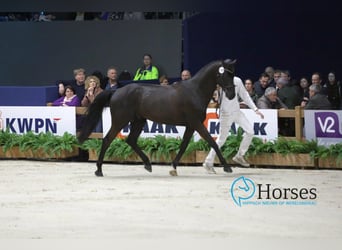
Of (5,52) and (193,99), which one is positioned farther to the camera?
(5,52)

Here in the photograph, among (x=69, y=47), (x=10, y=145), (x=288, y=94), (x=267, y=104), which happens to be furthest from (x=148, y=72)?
(x=267, y=104)

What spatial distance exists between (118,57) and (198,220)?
11761mm

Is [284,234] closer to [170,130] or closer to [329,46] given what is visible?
[170,130]

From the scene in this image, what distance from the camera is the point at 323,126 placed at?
53.6 feet

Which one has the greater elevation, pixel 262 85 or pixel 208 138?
pixel 262 85

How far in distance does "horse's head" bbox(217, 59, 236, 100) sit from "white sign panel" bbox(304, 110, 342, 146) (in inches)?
76.0

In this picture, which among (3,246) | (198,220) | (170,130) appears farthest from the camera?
(170,130)

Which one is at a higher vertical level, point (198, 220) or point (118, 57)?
point (118, 57)

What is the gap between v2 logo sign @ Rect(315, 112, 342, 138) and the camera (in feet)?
53.1

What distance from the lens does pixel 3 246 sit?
31.8ft

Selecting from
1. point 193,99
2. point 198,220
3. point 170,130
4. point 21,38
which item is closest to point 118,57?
point 21,38

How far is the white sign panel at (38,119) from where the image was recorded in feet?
58.4

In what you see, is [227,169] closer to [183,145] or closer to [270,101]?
[183,145]

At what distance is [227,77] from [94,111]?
2.23 meters
